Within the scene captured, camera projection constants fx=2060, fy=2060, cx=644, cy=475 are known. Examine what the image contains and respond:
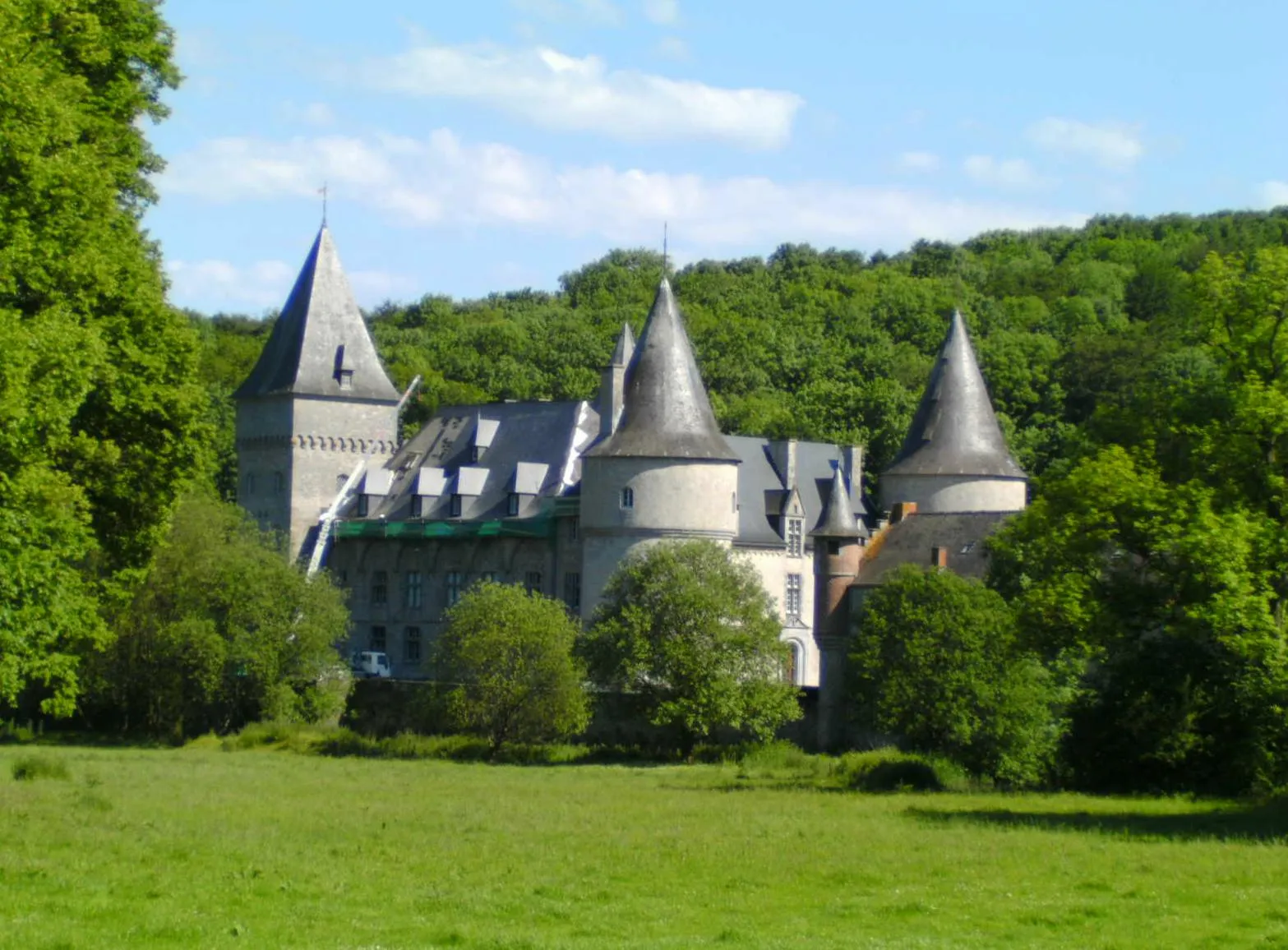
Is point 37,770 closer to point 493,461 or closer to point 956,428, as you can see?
point 956,428

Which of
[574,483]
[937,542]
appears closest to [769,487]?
[574,483]

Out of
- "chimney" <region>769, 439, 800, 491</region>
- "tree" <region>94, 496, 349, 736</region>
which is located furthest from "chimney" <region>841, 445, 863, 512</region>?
"tree" <region>94, 496, 349, 736</region>

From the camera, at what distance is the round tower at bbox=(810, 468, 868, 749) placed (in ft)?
164

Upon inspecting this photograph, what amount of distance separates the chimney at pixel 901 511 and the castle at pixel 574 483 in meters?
0.10

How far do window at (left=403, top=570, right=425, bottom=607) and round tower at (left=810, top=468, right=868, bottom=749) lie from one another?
17.9 metres

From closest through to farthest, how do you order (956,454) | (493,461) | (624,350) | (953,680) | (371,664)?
(953,680) < (956,454) < (371,664) < (624,350) < (493,461)

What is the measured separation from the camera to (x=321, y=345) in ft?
229

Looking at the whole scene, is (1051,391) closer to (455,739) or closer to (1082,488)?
(455,739)

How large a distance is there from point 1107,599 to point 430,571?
137ft

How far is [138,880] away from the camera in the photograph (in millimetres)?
17953

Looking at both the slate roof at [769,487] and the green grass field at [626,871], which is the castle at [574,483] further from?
the green grass field at [626,871]

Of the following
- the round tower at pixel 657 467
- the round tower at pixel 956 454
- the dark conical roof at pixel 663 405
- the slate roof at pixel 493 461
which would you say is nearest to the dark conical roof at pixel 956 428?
the round tower at pixel 956 454

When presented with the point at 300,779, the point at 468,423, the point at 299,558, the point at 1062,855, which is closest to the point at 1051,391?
the point at 468,423

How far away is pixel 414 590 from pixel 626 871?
1913 inches
